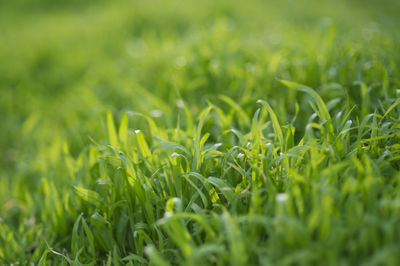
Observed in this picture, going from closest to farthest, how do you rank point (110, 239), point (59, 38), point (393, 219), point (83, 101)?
point (393, 219), point (110, 239), point (83, 101), point (59, 38)

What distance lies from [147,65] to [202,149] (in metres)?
1.85

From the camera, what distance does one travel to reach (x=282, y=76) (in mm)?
2277

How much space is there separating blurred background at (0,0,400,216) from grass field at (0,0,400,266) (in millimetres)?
18

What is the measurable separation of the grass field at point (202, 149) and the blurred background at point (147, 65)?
18 mm

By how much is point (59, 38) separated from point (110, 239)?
11.7 feet

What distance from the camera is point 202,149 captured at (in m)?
1.47

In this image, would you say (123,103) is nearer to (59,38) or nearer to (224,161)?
(224,161)

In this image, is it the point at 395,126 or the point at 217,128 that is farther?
the point at 217,128

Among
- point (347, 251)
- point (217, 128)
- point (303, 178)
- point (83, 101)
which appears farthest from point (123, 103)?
point (347, 251)

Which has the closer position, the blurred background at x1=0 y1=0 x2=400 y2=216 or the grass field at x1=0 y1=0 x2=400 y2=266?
the grass field at x1=0 y1=0 x2=400 y2=266

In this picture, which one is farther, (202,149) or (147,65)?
(147,65)

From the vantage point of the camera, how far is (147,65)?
10.2 feet

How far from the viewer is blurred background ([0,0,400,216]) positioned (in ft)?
7.16

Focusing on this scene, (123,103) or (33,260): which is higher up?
(123,103)
